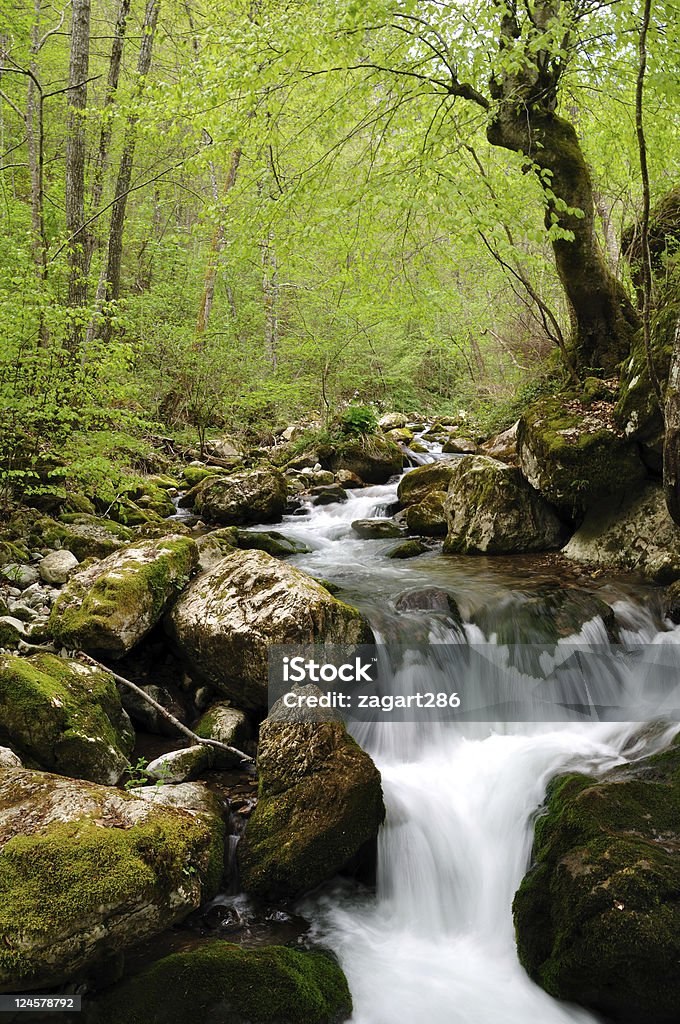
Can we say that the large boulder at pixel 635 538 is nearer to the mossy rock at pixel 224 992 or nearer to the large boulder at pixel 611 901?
the large boulder at pixel 611 901

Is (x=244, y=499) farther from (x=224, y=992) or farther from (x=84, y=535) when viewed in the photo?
(x=224, y=992)

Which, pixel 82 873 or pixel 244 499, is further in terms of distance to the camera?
pixel 244 499

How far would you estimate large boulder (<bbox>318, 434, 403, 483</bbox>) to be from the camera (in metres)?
13.1

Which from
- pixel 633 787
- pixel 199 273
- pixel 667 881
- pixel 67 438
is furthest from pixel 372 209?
pixel 199 273

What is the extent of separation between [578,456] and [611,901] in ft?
16.1

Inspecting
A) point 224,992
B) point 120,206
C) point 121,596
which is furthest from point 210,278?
point 224,992

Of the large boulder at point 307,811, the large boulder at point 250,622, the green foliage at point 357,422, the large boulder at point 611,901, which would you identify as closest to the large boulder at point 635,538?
the large boulder at point 250,622

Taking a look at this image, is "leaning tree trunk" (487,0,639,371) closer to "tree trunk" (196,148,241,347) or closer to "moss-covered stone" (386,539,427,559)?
"moss-covered stone" (386,539,427,559)

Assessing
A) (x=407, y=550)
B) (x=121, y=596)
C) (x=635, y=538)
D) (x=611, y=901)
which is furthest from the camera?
(x=407, y=550)

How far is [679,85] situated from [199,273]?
1208 centimetres

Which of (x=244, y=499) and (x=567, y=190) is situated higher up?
(x=567, y=190)

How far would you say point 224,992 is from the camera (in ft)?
8.49

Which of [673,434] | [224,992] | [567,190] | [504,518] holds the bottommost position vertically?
[224,992]

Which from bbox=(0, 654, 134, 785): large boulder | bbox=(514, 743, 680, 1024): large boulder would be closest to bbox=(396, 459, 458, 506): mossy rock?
bbox=(0, 654, 134, 785): large boulder
